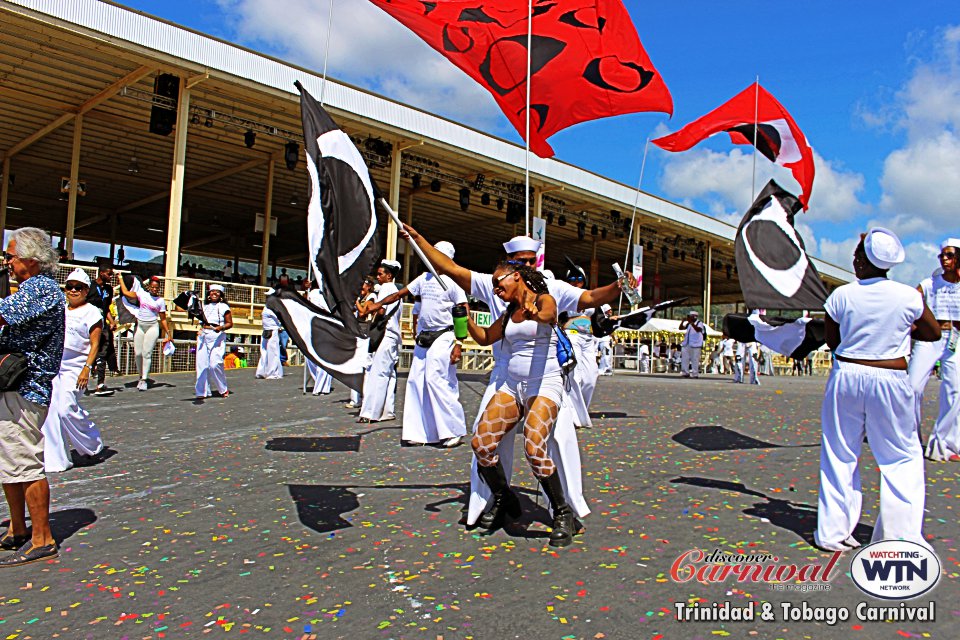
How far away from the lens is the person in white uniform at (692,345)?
2338 centimetres

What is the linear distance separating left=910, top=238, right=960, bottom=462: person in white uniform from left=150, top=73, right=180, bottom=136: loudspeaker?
18.2 m

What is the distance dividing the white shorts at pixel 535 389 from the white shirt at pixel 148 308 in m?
10.7

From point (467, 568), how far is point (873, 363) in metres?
2.57

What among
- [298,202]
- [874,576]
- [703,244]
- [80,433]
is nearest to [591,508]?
[874,576]

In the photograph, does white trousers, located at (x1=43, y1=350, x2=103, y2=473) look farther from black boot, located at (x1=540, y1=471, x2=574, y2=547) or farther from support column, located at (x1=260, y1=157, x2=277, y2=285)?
support column, located at (x1=260, y1=157, x2=277, y2=285)

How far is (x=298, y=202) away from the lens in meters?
34.8

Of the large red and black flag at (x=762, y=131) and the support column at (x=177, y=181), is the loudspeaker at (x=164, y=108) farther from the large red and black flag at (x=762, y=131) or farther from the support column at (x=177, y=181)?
the large red and black flag at (x=762, y=131)

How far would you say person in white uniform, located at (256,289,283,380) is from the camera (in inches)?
643

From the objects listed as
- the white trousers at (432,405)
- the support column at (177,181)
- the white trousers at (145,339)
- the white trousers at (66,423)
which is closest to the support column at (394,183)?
the support column at (177,181)

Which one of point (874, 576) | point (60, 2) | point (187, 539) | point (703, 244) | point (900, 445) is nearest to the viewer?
point (874, 576)

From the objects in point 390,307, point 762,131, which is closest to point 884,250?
point 762,131

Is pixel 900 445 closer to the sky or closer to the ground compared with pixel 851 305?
closer to the ground

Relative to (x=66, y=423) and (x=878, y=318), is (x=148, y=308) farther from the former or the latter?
(x=878, y=318)

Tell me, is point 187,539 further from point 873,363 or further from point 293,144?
point 293,144
